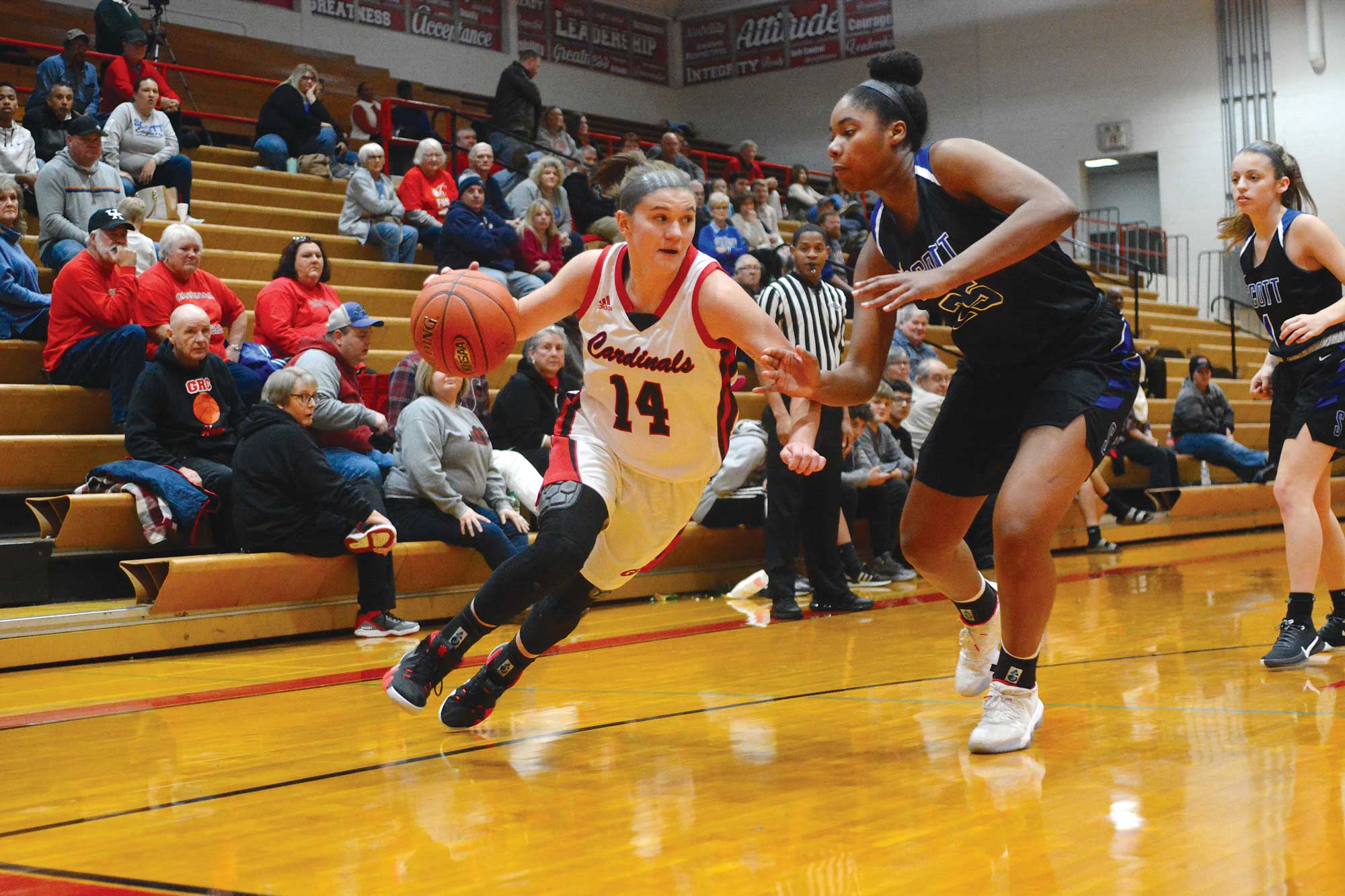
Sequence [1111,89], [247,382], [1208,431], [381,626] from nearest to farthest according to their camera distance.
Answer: [381,626] → [247,382] → [1208,431] → [1111,89]

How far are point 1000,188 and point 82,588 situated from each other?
4.74 m

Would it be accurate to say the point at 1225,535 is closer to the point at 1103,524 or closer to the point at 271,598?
the point at 1103,524

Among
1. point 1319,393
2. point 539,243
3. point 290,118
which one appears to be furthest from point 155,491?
point 290,118

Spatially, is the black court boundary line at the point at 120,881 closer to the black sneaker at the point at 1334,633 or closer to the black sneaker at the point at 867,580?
the black sneaker at the point at 1334,633

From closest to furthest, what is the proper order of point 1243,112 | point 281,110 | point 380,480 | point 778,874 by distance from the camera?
point 778,874 < point 380,480 < point 281,110 < point 1243,112

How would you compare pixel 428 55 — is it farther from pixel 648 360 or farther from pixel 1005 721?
pixel 1005 721

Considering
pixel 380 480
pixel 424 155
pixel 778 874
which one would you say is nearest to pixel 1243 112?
pixel 424 155

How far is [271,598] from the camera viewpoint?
20.1 feet

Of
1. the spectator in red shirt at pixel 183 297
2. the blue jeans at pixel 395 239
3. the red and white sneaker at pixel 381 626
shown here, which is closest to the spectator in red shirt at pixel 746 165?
the blue jeans at pixel 395 239

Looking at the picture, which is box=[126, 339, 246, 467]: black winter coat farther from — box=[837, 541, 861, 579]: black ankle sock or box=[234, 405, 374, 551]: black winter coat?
box=[837, 541, 861, 579]: black ankle sock

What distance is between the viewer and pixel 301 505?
20.4 feet

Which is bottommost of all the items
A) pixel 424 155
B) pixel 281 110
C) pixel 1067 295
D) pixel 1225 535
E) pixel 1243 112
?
pixel 1225 535

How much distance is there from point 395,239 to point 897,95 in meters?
7.86

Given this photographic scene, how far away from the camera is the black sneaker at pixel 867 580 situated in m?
7.88
